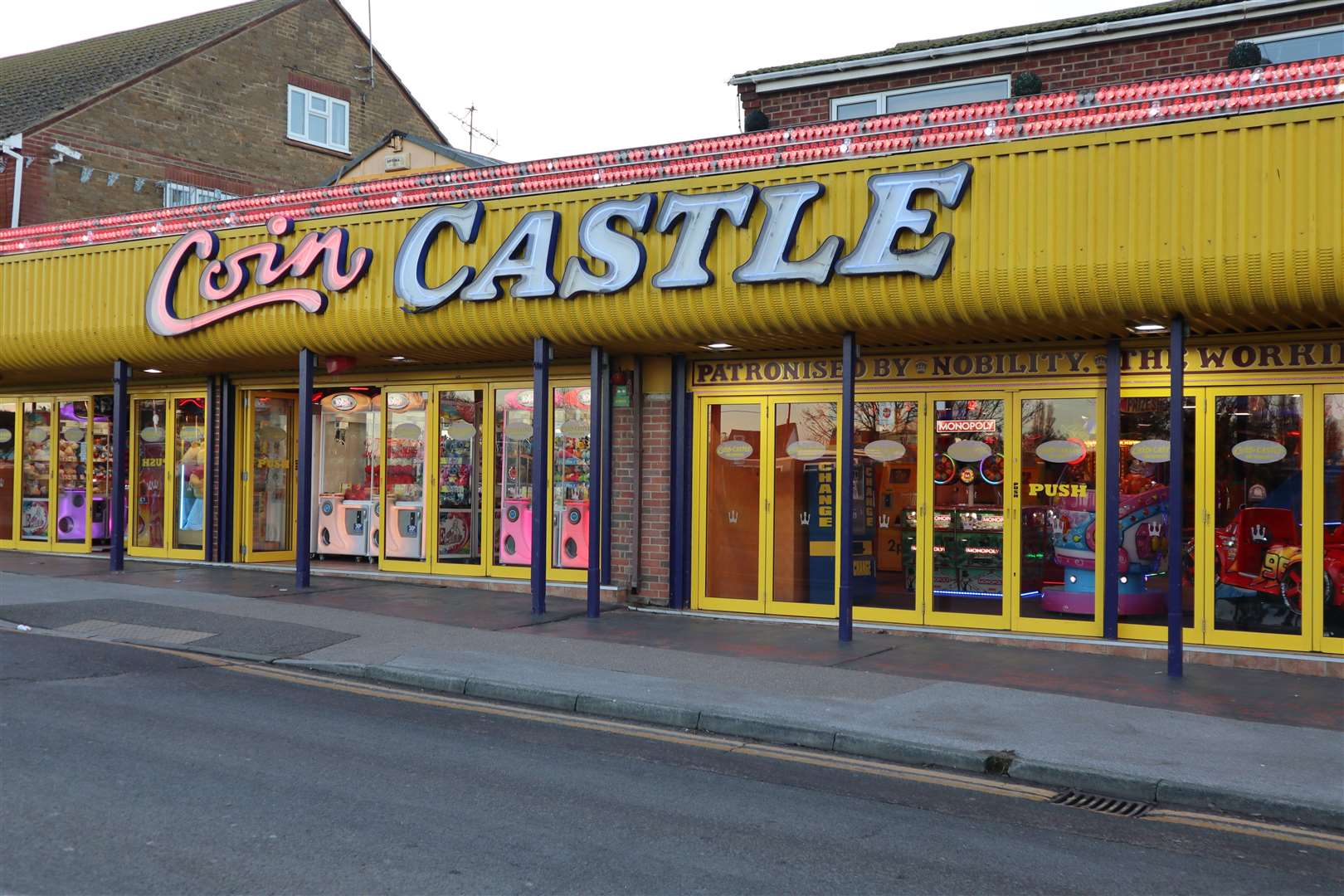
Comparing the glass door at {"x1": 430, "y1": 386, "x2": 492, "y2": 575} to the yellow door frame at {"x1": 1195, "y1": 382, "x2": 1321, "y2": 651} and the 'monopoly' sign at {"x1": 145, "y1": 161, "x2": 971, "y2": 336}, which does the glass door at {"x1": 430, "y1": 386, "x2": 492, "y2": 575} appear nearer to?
the 'monopoly' sign at {"x1": 145, "y1": 161, "x2": 971, "y2": 336}

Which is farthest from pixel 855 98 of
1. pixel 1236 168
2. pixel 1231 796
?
pixel 1231 796

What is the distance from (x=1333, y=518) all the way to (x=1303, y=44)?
21.0 feet

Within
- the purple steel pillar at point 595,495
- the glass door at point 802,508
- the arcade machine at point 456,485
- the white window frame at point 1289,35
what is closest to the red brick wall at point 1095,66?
the white window frame at point 1289,35

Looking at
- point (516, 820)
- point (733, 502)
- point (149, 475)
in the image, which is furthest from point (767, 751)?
point (149, 475)

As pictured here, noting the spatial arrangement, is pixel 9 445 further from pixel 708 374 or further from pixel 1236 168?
pixel 1236 168

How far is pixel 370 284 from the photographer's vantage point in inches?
569

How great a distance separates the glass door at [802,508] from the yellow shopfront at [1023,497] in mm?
21

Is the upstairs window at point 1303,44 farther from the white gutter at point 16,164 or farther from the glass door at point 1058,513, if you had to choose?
the white gutter at point 16,164

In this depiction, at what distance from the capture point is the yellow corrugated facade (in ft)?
32.1

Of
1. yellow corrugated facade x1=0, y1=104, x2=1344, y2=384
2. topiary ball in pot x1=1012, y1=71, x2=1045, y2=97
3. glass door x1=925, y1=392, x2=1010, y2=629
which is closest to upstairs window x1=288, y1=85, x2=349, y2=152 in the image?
yellow corrugated facade x1=0, y1=104, x2=1344, y2=384

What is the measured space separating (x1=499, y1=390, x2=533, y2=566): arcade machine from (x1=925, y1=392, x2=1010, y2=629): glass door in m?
5.33

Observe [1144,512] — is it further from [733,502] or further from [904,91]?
[904,91]

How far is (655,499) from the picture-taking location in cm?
1453

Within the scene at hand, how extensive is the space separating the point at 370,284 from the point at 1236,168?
9.19 meters
